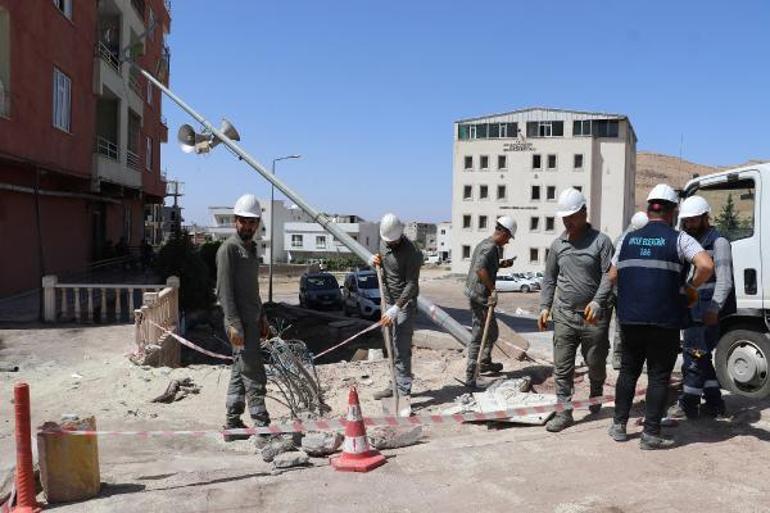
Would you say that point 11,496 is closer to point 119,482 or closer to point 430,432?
point 119,482

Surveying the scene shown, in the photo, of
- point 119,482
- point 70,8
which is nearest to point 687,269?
point 119,482

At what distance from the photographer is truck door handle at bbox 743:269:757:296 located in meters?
6.86

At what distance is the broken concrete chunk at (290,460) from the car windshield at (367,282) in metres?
20.3

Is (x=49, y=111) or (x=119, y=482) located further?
(x=49, y=111)

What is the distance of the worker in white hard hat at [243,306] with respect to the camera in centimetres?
549

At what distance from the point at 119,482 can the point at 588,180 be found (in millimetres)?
56905

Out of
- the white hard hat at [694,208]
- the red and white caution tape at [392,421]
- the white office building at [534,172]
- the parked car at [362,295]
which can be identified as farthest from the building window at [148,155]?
the white office building at [534,172]

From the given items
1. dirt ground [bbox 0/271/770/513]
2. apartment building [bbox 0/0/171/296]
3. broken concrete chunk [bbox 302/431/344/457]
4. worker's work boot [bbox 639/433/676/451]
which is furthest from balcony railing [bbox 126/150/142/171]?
worker's work boot [bbox 639/433/676/451]

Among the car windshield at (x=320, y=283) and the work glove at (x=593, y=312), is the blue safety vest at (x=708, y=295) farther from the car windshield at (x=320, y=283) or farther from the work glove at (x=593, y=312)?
the car windshield at (x=320, y=283)

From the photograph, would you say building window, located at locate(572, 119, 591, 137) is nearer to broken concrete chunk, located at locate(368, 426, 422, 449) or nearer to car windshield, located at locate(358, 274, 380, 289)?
car windshield, located at locate(358, 274, 380, 289)

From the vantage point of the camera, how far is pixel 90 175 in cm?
1856

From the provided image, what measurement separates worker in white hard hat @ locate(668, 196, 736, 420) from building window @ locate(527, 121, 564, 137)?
5542 cm

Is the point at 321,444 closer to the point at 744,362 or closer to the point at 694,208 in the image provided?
the point at 694,208

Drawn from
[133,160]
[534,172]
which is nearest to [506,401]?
[133,160]
